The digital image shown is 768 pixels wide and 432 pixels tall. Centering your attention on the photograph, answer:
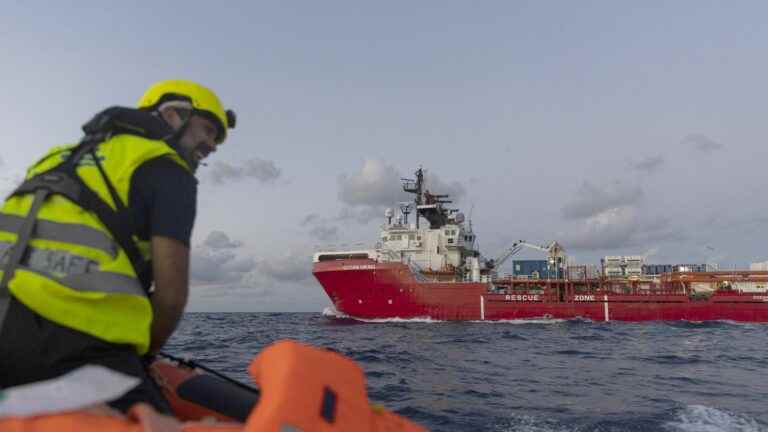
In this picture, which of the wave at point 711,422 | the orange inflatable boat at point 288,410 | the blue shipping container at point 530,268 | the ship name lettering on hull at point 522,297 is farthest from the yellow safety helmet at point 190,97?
the blue shipping container at point 530,268

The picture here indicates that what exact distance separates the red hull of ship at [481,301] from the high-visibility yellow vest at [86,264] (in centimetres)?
2167

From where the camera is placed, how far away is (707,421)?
4684 millimetres

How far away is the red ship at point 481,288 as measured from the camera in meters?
23.2

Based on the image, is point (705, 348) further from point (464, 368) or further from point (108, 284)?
point (108, 284)

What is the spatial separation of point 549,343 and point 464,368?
17.7 ft

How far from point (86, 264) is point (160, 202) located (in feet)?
0.71

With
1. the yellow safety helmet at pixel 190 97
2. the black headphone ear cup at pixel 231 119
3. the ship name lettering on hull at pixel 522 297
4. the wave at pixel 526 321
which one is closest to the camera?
the yellow safety helmet at pixel 190 97

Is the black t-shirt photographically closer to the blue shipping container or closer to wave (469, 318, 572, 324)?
wave (469, 318, 572, 324)

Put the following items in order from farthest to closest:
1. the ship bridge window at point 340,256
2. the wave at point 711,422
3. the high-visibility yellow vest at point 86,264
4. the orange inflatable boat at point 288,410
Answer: the ship bridge window at point 340,256
the wave at point 711,422
the high-visibility yellow vest at point 86,264
the orange inflatable boat at point 288,410

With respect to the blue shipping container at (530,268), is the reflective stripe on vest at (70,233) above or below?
below

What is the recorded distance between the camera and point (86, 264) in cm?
116

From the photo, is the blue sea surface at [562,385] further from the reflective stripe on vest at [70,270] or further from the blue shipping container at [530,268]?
the blue shipping container at [530,268]

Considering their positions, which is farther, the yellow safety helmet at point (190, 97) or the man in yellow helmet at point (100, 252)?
the yellow safety helmet at point (190, 97)

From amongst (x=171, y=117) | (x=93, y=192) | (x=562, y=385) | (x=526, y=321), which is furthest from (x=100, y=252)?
(x=526, y=321)
